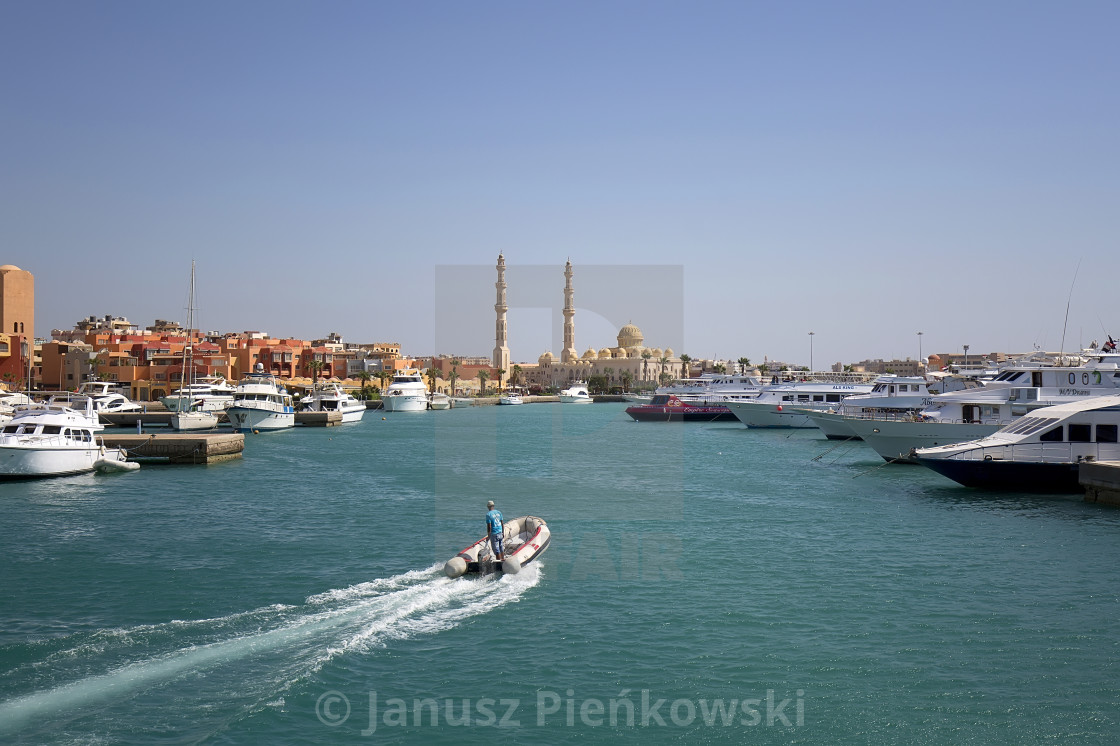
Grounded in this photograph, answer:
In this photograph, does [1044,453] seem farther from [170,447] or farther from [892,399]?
[170,447]

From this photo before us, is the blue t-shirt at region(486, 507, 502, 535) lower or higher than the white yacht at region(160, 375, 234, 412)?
lower

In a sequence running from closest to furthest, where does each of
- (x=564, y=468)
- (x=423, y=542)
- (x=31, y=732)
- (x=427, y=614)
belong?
(x=31, y=732), (x=427, y=614), (x=423, y=542), (x=564, y=468)

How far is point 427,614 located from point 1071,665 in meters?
10.2

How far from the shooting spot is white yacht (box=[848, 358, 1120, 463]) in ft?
119

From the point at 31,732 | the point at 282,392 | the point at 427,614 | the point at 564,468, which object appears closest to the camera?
the point at 31,732

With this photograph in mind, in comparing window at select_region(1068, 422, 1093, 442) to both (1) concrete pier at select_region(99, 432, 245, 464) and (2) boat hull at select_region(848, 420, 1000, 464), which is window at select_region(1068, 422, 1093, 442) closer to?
(2) boat hull at select_region(848, 420, 1000, 464)

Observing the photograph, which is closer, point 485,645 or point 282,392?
point 485,645

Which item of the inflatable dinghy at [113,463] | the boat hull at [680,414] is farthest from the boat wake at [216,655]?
the boat hull at [680,414]

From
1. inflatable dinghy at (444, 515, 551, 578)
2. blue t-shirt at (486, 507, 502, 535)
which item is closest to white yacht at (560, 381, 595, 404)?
inflatable dinghy at (444, 515, 551, 578)

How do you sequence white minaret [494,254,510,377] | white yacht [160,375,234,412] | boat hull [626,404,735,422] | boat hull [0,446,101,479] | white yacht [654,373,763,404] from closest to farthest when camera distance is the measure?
boat hull [0,446,101,479] < white yacht [160,375,234,412] < white yacht [654,373,763,404] < boat hull [626,404,735,422] < white minaret [494,254,510,377]

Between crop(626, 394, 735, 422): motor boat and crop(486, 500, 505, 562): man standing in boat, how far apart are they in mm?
63242

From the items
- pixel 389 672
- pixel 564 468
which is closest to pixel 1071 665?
pixel 389 672

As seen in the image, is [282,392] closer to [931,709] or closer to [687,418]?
[687,418]

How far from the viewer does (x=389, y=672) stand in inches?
503
